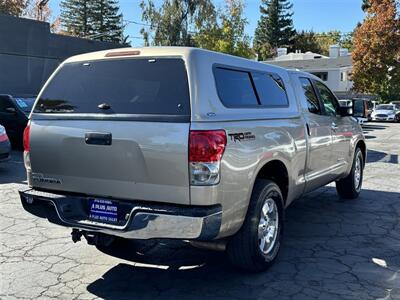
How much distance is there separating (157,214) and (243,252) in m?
1.02

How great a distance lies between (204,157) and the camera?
3.69 metres

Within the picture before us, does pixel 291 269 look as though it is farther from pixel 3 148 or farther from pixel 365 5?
pixel 365 5

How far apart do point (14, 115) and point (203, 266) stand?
9.79 m

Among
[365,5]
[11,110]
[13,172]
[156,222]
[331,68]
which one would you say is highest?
[365,5]

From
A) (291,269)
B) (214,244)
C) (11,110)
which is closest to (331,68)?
(11,110)

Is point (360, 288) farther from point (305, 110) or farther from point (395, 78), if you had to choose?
point (395, 78)

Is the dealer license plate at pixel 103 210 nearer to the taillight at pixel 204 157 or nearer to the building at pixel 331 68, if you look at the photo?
the taillight at pixel 204 157

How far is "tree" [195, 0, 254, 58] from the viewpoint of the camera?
4022 cm

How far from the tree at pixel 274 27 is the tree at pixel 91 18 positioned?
2280cm

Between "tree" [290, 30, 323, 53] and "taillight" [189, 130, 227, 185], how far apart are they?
76903 millimetres

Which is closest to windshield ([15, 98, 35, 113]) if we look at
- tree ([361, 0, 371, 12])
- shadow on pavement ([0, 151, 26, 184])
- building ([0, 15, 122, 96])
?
shadow on pavement ([0, 151, 26, 184])

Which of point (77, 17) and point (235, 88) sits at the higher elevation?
point (77, 17)

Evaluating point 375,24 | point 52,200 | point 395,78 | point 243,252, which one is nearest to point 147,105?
point 52,200

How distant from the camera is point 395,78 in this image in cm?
4378
